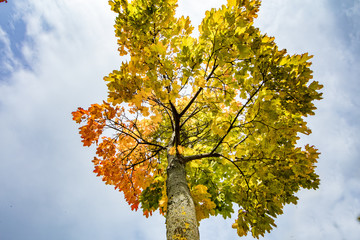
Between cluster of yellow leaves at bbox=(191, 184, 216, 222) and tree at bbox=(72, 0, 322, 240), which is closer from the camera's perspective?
tree at bbox=(72, 0, 322, 240)

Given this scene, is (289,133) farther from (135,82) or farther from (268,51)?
(135,82)

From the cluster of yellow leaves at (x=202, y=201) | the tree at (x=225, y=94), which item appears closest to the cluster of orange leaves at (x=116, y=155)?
the tree at (x=225, y=94)

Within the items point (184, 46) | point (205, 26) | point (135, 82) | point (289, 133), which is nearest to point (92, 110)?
point (135, 82)

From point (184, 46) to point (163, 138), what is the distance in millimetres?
3042

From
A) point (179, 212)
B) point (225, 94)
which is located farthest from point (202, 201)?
point (225, 94)

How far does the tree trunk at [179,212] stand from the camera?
5.54 feet

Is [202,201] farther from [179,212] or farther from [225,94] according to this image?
[225,94]

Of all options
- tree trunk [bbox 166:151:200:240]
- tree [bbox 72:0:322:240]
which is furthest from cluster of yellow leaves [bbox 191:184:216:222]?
tree trunk [bbox 166:151:200:240]

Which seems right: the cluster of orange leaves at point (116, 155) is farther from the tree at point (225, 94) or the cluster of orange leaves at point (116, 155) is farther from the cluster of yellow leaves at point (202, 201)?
the cluster of yellow leaves at point (202, 201)

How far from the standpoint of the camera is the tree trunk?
66.5 inches

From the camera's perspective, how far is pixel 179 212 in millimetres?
1863

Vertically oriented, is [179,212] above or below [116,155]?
below

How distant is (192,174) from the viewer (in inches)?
149

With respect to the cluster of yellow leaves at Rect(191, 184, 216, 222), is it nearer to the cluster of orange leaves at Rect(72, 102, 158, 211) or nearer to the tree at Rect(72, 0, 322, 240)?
the tree at Rect(72, 0, 322, 240)
